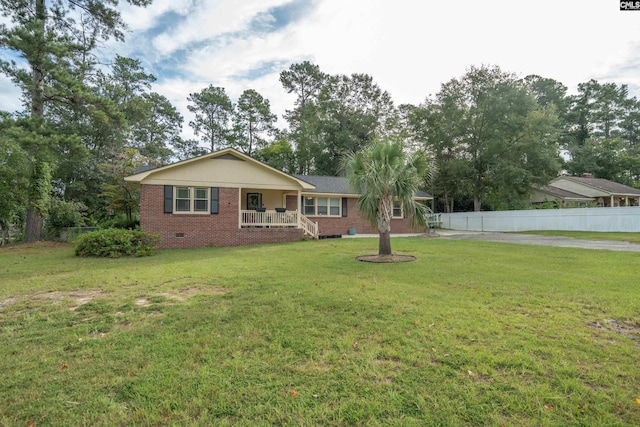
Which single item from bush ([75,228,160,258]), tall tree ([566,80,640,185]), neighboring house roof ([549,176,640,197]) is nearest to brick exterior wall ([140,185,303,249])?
bush ([75,228,160,258])

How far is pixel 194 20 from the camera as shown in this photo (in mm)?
13266

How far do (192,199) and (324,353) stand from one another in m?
13.8

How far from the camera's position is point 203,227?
15375 millimetres

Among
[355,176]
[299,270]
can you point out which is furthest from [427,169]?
[299,270]

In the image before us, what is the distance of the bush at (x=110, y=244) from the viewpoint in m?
11.3

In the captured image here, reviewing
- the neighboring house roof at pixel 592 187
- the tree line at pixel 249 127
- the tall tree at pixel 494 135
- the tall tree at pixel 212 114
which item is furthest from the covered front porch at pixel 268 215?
the neighboring house roof at pixel 592 187

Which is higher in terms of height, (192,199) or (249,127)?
(249,127)

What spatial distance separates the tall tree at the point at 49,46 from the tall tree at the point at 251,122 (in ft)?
62.6

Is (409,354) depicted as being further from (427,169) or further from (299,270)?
(427,169)

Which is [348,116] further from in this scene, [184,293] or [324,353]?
[324,353]

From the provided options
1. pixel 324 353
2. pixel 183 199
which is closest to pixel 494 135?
pixel 183 199

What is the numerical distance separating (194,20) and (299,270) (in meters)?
11.9

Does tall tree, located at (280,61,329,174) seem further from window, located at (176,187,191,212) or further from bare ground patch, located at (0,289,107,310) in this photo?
bare ground patch, located at (0,289,107,310)

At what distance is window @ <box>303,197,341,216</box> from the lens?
20281 millimetres
